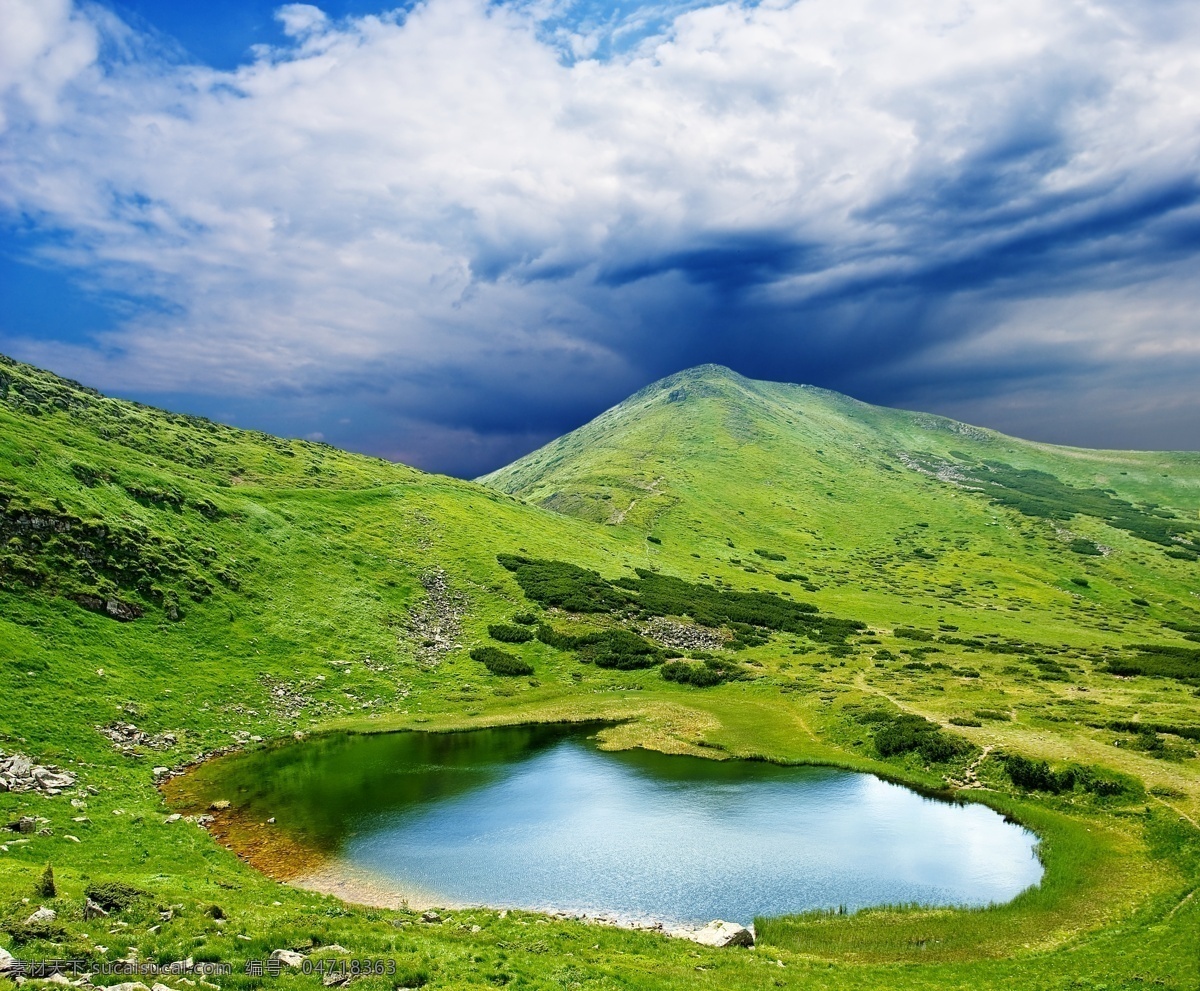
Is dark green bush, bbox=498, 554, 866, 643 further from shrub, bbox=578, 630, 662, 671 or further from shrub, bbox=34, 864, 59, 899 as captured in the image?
shrub, bbox=34, 864, 59, 899

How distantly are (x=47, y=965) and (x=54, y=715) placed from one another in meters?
37.9

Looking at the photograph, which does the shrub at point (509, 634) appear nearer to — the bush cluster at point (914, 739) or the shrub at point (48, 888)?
the bush cluster at point (914, 739)

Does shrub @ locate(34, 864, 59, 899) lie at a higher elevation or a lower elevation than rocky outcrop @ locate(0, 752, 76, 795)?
higher

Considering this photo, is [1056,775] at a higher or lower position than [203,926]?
higher

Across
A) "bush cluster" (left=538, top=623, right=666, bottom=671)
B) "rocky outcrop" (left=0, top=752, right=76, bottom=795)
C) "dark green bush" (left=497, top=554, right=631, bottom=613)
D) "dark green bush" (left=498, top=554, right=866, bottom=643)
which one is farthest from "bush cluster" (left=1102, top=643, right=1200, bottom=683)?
"rocky outcrop" (left=0, top=752, right=76, bottom=795)

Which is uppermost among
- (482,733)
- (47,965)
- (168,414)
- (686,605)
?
(168,414)

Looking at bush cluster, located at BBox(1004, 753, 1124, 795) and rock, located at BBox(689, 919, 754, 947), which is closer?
rock, located at BBox(689, 919, 754, 947)

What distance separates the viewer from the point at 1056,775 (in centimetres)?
4509

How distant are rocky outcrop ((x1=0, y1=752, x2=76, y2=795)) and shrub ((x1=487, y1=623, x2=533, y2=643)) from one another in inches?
2072

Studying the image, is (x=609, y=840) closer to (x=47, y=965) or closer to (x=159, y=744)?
(x=47, y=965)

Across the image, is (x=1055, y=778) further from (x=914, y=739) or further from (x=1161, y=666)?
(x=1161, y=666)

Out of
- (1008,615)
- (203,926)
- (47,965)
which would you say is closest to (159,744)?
(203,926)

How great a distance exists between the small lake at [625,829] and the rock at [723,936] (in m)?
1.94

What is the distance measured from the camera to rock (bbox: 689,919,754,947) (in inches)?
1067
